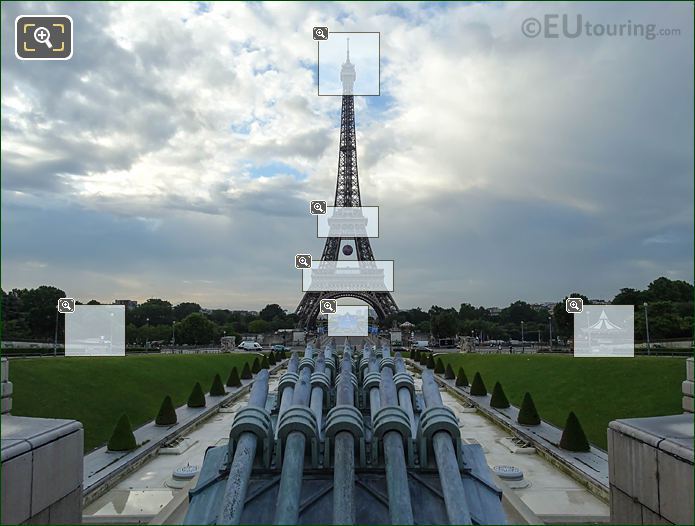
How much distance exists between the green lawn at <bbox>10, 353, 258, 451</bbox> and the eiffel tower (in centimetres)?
4324

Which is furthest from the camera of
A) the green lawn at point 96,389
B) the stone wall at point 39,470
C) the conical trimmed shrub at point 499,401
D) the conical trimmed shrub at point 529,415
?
the conical trimmed shrub at point 499,401

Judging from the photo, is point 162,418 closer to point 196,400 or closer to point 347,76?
point 196,400

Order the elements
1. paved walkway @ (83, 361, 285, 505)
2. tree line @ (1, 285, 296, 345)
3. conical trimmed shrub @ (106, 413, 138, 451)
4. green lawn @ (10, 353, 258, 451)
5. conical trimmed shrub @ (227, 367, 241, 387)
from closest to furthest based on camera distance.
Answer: paved walkway @ (83, 361, 285, 505) < conical trimmed shrub @ (106, 413, 138, 451) < green lawn @ (10, 353, 258, 451) < conical trimmed shrub @ (227, 367, 241, 387) < tree line @ (1, 285, 296, 345)

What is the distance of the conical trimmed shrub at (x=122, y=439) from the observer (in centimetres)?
1598

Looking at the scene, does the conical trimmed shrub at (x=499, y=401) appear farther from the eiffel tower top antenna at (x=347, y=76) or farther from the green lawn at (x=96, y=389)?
the eiffel tower top antenna at (x=347, y=76)

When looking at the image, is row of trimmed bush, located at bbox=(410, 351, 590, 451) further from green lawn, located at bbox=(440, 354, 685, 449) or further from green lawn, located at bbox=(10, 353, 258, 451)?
green lawn, located at bbox=(10, 353, 258, 451)

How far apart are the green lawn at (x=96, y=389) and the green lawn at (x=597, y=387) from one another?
17.9m

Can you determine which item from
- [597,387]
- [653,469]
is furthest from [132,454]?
[597,387]

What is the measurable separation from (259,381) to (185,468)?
9461 millimetres

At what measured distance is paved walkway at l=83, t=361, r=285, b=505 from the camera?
12867 mm

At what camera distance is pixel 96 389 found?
22.2m

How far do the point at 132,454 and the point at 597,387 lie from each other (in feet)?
64.7

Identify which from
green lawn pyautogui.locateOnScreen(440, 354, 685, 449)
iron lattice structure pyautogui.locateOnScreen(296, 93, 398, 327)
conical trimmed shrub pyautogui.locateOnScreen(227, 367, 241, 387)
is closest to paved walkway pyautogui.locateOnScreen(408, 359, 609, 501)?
green lawn pyautogui.locateOnScreen(440, 354, 685, 449)

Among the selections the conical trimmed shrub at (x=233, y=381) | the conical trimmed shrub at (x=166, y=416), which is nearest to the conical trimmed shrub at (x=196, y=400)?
the conical trimmed shrub at (x=166, y=416)
